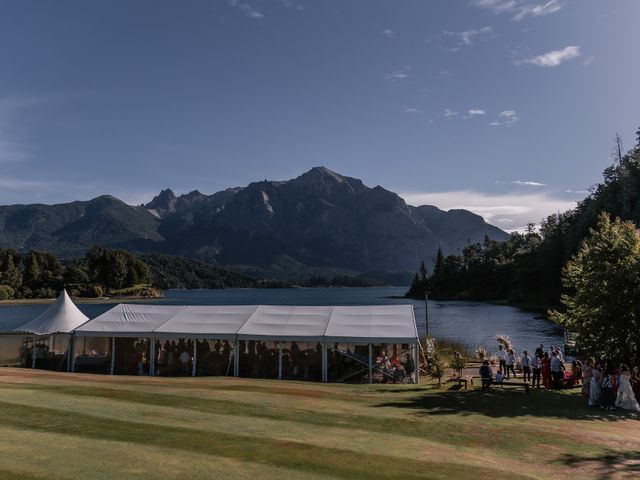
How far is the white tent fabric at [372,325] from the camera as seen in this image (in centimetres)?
2586

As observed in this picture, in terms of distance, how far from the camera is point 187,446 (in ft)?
41.1

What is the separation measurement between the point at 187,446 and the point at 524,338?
186ft

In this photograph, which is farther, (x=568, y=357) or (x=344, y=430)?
(x=568, y=357)

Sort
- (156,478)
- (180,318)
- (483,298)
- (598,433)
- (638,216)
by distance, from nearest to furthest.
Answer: (156,478) < (598,433) < (180,318) < (638,216) < (483,298)

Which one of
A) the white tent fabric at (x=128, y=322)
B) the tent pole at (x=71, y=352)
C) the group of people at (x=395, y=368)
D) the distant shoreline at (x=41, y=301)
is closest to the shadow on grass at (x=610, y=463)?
the group of people at (x=395, y=368)

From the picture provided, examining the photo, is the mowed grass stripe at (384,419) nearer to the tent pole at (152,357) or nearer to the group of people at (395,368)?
the group of people at (395,368)

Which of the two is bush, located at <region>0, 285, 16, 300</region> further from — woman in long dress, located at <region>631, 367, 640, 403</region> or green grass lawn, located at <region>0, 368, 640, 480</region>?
woman in long dress, located at <region>631, 367, 640, 403</region>

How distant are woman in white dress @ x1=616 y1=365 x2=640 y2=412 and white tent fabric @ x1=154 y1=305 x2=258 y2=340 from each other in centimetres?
1693

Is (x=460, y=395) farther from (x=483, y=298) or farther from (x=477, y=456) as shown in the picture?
(x=483, y=298)

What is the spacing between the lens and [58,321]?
1186 inches

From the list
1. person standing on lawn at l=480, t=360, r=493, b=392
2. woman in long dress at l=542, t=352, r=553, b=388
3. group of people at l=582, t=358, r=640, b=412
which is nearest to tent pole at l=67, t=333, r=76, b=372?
person standing on lawn at l=480, t=360, r=493, b=392

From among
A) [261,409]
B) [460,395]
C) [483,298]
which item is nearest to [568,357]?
[460,395]

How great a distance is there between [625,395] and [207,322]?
767 inches

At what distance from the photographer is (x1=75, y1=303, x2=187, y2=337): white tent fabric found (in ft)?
93.2
